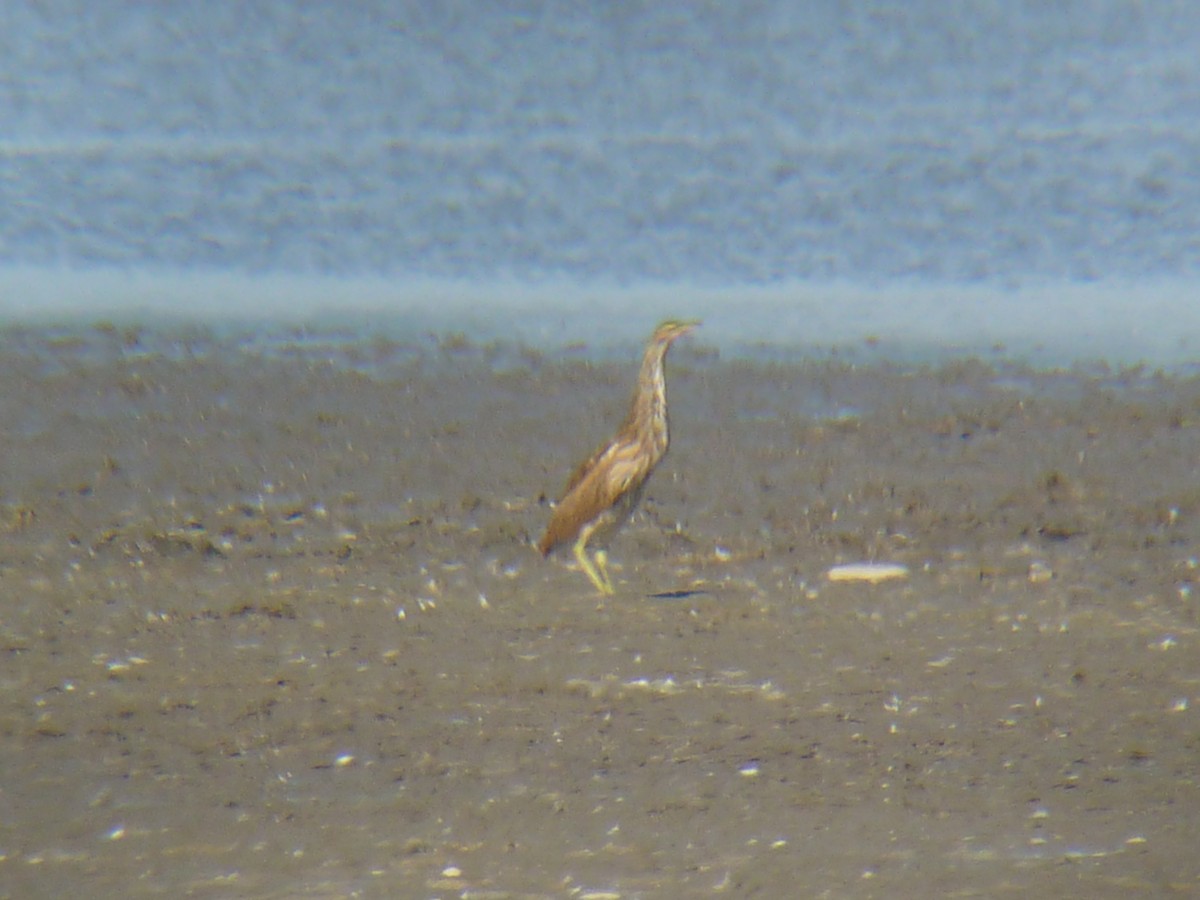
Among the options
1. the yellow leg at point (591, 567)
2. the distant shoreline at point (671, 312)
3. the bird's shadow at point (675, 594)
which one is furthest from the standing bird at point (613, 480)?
the distant shoreline at point (671, 312)

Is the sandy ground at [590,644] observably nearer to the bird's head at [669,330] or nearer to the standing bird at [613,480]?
the standing bird at [613,480]

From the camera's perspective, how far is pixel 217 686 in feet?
19.7

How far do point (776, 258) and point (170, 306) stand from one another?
4.64m

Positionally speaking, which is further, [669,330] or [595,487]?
[669,330]

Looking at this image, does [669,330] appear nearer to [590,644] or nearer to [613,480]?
[613,480]

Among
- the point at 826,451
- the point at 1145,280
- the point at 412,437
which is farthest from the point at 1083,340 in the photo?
the point at 412,437

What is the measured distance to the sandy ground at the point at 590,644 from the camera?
468 cm

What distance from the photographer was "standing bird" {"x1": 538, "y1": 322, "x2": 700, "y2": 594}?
723cm

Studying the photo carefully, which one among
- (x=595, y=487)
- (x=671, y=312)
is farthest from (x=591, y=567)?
(x=671, y=312)

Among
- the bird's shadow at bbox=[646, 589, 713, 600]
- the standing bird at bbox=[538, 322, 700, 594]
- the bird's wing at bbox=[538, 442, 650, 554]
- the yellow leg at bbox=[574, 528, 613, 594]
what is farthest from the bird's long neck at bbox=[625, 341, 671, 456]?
the bird's shadow at bbox=[646, 589, 713, 600]

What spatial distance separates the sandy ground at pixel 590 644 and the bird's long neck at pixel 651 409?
55cm

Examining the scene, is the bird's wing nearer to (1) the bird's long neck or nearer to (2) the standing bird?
(2) the standing bird

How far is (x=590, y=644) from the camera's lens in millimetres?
6480

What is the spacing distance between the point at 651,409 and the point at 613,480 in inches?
16.8
